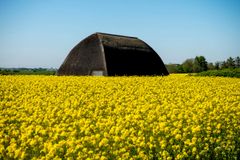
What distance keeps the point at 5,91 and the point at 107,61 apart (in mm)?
20287

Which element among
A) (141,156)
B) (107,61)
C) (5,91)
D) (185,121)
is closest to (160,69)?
(107,61)

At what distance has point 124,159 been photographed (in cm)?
616

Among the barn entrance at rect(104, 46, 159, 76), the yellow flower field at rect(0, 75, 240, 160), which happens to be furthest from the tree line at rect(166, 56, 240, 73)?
the yellow flower field at rect(0, 75, 240, 160)

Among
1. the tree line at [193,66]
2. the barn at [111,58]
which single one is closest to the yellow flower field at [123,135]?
the barn at [111,58]

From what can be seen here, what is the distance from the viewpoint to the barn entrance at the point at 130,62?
3531cm

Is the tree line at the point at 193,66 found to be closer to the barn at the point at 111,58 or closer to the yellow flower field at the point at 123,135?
the barn at the point at 111,58

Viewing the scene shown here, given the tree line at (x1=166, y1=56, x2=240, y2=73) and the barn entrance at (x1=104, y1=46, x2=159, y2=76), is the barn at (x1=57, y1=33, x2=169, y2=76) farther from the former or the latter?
the tree line at (x1=166, y1=56, x2=240, y2=73)

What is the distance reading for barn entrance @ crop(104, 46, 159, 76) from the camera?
1390 inches

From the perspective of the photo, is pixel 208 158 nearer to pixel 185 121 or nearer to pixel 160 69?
pixel 185 121

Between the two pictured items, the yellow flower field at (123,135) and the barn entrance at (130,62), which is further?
the barn entrance at (130,62)

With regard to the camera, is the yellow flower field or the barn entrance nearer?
the yellow flower field

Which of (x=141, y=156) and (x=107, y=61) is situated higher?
(x=107, y=61)

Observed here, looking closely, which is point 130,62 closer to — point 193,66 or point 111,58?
point 111,58

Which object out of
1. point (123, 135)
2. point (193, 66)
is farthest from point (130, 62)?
point (193, 66)
